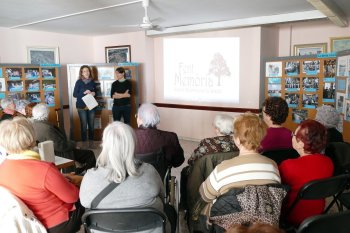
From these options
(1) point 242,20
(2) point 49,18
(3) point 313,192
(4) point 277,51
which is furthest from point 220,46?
(3) point 313,192

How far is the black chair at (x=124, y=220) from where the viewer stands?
1419 millimetres

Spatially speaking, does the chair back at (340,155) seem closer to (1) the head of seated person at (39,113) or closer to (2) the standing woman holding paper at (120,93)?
(1) the head of seated person at (39,113)

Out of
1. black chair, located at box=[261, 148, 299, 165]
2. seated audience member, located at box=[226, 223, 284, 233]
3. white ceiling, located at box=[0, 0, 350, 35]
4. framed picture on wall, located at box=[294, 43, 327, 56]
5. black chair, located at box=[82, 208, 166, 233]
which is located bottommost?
black chair, located at box=[82, 208, 166, 233]

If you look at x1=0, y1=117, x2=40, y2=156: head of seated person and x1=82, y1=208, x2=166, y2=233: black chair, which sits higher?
x1=0, y1=117, x2=40, y2=156: head of seated person

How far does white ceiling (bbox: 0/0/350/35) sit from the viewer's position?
3.88 metres

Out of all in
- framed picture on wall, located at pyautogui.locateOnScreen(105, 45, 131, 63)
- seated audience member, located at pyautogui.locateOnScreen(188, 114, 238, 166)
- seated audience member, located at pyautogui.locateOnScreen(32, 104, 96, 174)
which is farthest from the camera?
framed picture on wall, located at pyautogui.locateOnScreen(105, 45, 131, 63)

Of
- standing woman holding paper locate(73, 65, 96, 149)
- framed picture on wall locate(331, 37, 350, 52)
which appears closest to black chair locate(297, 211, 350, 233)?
framed picture on wall locate(331, 37, 350, 52)

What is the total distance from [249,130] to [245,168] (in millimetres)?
227

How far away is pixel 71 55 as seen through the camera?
21.7 ft

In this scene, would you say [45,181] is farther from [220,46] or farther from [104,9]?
[220,46]

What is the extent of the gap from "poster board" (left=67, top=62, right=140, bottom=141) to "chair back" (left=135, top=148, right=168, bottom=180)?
12.4 ft

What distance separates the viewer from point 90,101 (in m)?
5.70

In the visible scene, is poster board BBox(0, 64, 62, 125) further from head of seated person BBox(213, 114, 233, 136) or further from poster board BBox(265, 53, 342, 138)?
head of seated person BBox(213, 114, 233, 136)

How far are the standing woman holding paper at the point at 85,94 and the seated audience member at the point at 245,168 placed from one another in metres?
4.48
